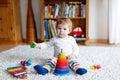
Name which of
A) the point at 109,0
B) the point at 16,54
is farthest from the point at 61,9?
the point at 16,54

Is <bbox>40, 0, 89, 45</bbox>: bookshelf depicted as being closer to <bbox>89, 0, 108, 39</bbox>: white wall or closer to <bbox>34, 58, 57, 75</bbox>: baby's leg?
<bbox>89, 0, 108, 39</bbox>: white wall

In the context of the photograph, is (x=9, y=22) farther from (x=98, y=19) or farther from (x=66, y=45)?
(x=66, y=45)

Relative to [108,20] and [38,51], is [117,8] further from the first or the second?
[38,51]

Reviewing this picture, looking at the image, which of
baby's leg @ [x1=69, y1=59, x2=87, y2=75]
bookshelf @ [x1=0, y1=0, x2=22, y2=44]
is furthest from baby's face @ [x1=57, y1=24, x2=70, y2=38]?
bookshelf @ [x1=0, y1=0, x2=22, y2=44]

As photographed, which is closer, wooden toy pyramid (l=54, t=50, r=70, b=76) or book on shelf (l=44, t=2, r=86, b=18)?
wooden toy pyramid (l=54, t=50, r=70, b=76)

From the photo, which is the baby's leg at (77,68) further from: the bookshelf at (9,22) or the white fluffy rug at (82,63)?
the bookshelf at (9,22)

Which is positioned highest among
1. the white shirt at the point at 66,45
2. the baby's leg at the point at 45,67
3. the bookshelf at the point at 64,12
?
the bookshelf at the point at 64,12

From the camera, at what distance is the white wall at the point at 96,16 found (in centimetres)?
265

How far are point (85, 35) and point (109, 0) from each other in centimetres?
54

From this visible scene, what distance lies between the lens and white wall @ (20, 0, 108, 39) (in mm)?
2654

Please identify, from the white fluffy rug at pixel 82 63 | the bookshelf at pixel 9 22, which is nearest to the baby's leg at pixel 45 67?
the white fluffy rug at pixel 82 63

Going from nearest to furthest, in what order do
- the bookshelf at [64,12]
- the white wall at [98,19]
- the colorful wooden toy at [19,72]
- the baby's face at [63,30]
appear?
the colorful wooden toy at [19,72], the baby's face at [63,30], the bookshelf at [64,12], the white wall at [98,19]

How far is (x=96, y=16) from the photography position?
269 cm

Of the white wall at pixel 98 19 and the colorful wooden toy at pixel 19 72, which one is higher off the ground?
the white wall at pixel 98 19
